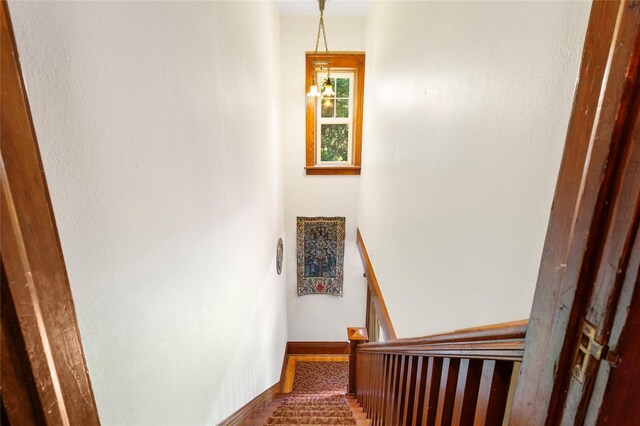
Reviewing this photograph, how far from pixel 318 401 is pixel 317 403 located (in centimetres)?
9

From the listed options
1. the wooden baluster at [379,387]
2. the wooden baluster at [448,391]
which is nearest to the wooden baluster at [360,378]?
the wooden baluster at [379,387]

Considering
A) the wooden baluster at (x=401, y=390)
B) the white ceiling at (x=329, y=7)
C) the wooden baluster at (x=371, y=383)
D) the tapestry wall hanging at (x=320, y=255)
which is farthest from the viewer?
the tapestry wall hanging at (x=320, y=255)

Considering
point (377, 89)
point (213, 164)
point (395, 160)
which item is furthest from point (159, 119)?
point (377, 89)

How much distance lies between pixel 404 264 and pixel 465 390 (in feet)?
3.70

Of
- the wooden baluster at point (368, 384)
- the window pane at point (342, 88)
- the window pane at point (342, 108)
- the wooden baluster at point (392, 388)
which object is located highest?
the window pane at point (342, 88)

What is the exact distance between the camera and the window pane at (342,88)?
4359 millimetres

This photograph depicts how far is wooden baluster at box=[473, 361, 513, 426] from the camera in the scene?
0.67 metres

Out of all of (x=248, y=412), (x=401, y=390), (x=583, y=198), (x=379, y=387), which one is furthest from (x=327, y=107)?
(x=583, y=198)

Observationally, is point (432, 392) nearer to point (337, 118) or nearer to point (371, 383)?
point (371, 383)

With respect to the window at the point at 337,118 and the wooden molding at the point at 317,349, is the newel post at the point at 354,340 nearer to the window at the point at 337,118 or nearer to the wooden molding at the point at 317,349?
the wooden molding at the point at 317,349

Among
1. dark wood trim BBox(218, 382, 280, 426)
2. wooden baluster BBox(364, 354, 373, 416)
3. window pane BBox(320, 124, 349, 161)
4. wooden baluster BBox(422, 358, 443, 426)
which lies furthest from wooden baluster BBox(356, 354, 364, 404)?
window pane BBox(320, 124, 349, 161)

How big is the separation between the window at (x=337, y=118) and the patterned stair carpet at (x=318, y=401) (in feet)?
A: 9.24

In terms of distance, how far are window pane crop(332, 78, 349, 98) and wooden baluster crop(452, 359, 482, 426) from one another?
163 inches

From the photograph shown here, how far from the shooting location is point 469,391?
783 mm
